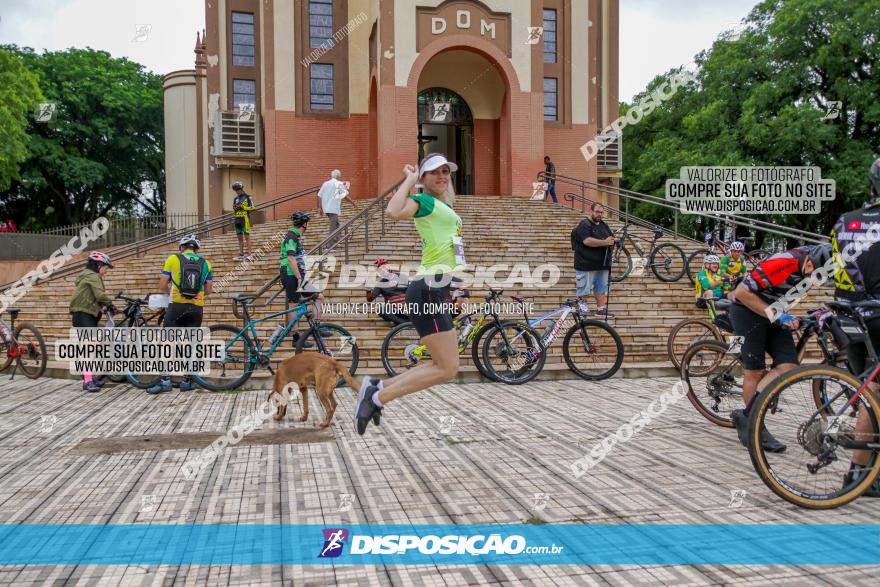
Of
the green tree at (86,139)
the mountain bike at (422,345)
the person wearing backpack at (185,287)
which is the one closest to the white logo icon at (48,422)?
the person wearing backpack at (185,287)

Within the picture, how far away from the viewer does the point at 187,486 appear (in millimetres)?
4410

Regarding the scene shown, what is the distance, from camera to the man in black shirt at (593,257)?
1055 cm

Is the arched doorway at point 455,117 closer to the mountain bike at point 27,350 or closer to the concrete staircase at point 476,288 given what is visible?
the concrete staircase at point 476,288

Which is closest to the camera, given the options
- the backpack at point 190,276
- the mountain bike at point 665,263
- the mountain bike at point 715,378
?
the mountain bike at point 715,378

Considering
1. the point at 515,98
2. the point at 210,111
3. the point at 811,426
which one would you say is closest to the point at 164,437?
the point at 811,426

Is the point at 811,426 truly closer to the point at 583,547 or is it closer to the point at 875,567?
the point at 875,567

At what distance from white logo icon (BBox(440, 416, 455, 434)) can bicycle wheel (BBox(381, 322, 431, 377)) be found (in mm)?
2480

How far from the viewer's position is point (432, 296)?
455 cm

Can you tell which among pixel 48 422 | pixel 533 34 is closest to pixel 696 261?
pixel 533 34

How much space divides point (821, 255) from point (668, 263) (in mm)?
9127

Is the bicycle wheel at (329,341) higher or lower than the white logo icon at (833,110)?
lower

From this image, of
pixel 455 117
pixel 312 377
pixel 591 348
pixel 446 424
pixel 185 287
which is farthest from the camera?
pixel 455 117

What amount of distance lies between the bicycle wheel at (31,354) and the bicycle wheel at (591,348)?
776 cm

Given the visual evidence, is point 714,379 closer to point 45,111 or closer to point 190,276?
point 190,276
